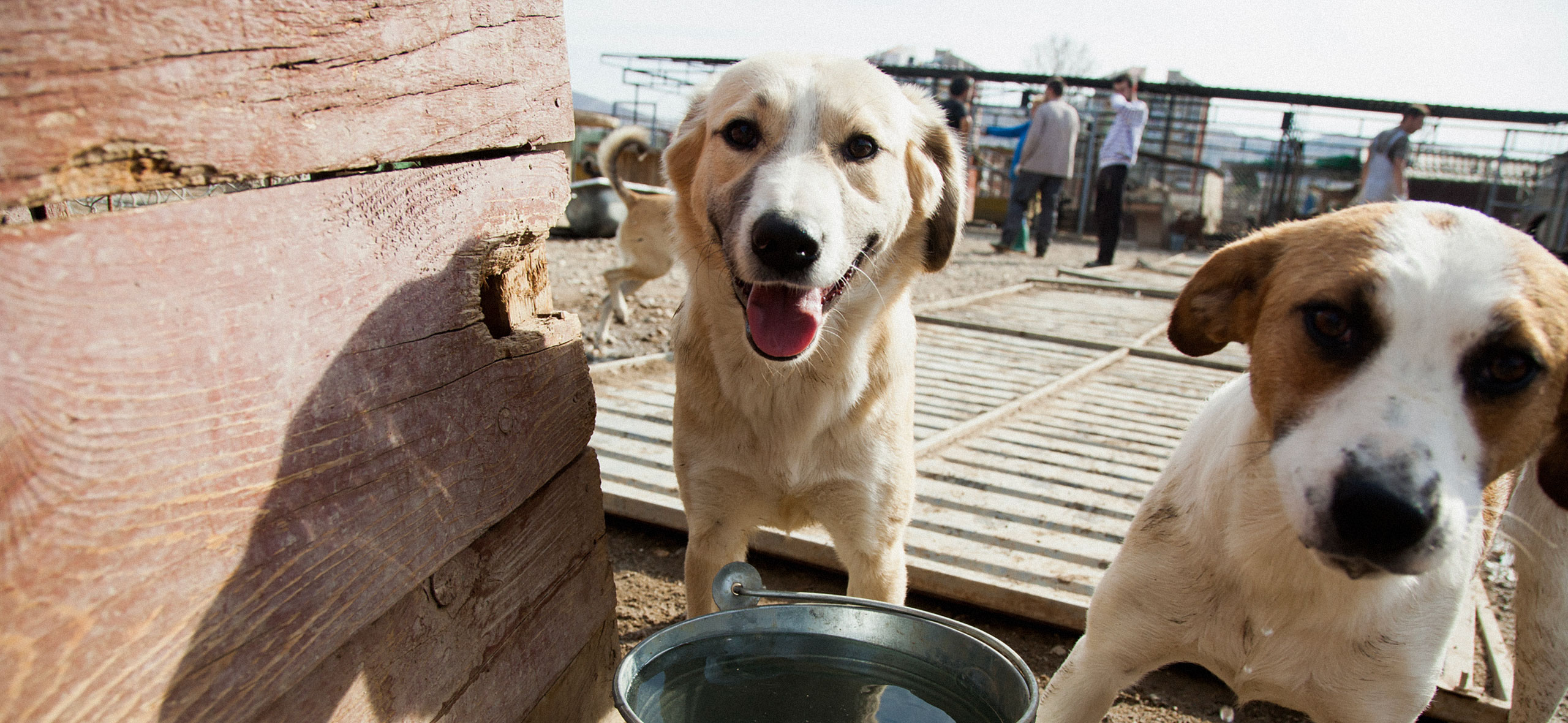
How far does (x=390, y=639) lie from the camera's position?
1413 millimetres

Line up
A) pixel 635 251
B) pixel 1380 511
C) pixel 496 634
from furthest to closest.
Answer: pixel 635 251 → pixel 496 634 → pixel 1380 511

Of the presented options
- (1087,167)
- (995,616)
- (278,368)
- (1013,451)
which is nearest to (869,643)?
(278,368)

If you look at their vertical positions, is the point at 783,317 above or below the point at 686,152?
below

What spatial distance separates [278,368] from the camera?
3.85 feet

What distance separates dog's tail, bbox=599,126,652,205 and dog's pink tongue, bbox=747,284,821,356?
446 centimetres

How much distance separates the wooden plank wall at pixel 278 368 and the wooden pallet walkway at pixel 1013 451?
1.58 meters

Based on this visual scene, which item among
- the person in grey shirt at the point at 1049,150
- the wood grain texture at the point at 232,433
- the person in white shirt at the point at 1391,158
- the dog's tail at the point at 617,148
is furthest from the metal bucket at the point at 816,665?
the person in grey shirt at the point at 1049,150

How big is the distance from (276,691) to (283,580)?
0.14 m

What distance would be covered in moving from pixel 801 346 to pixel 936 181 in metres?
0.83

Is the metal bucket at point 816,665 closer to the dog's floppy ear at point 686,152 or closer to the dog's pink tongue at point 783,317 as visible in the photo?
the dog's pink tongue at point 783,317

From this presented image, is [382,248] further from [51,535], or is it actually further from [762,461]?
[762,461]

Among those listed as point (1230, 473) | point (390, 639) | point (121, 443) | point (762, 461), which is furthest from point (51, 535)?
point (1230, 473)

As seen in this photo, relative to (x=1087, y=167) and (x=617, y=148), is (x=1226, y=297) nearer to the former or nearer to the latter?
(x=617, y=148)

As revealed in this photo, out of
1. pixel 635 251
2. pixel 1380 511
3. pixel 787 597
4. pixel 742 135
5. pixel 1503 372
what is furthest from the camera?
pixel 635 251
